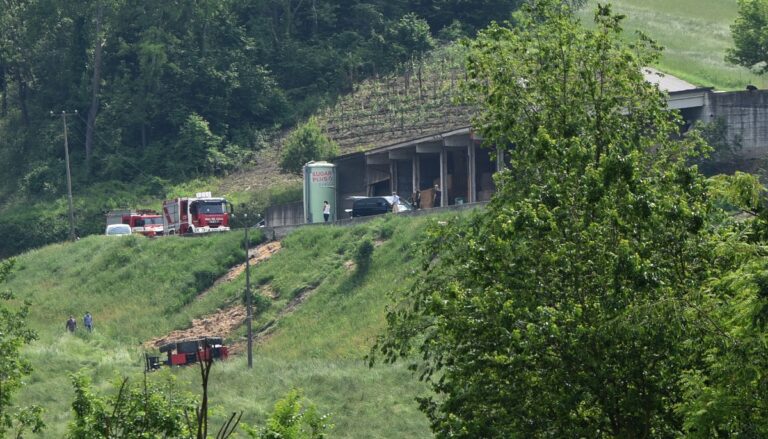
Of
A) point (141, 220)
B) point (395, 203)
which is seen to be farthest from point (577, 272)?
point (141, 220)

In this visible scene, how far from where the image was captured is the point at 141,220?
82188 mm

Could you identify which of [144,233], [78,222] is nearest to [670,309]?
[144,233]

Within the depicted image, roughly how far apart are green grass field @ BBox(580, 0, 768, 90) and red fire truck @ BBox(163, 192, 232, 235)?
24717 mm

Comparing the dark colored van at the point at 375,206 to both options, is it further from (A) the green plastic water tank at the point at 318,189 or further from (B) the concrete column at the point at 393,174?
(B) the concrete column at the point at 393,174

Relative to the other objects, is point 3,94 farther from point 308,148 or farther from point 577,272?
point 577,272

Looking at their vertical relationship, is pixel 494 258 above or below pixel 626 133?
below

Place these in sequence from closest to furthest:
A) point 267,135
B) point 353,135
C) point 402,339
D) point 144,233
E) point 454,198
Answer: point 402,339, point 454,198, point 144,233, point 353,135, point 267,135

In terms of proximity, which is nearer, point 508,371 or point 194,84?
point 508,371

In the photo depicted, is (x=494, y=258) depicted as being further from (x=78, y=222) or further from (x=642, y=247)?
(x=78, y=222)

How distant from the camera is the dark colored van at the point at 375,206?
68.6m

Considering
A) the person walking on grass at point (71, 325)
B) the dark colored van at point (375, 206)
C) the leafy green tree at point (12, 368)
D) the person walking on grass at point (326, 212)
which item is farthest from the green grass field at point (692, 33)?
the leafy green tree at point (12, 368)

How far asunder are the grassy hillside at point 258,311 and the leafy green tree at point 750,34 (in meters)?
20.8

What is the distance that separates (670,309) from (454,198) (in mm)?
49328

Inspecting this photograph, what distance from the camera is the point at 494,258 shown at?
80.0 feet
